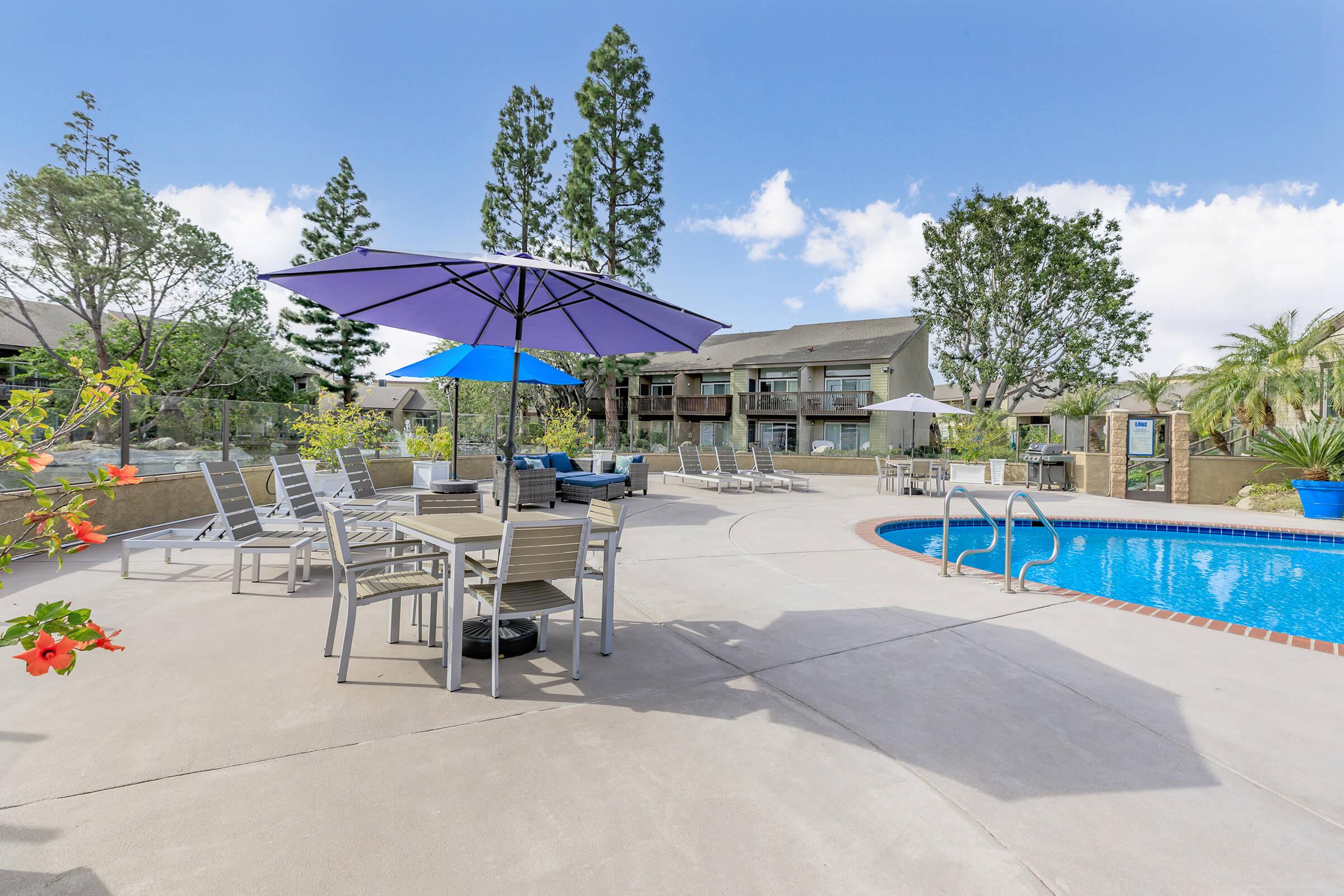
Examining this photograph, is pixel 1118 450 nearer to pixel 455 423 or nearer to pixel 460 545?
pixel 455 423

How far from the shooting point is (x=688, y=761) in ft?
8.16

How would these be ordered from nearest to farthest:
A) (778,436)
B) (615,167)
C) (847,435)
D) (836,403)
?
(615,167)
(836,403)
(847,435)
(778,436)

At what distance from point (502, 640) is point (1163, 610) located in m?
4.95

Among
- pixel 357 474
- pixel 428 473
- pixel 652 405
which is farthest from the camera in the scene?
pixel 652 405

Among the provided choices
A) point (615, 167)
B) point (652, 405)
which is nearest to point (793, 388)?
point (652, 405)

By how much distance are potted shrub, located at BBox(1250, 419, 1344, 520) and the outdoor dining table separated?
43.6 feet

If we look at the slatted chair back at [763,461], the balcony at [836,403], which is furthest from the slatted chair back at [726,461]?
the balcony at [836,403]

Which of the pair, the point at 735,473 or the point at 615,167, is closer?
the point at 735,473

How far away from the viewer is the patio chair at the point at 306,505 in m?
6.14

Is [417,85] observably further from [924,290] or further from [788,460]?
[924,290]

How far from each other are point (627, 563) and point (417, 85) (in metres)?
11.7

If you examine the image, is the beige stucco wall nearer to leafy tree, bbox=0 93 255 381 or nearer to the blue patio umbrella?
the blue patio umbrella

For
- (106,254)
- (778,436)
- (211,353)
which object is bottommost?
(778,436)

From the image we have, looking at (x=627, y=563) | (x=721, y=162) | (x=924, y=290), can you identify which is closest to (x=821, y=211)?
(x=721, y=162)
